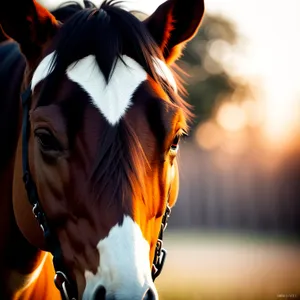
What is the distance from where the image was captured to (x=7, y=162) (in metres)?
3.06

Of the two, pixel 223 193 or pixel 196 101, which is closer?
pixel 223 193

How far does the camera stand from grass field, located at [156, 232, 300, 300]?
32.0ft

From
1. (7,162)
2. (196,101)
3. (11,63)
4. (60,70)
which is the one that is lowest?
(196,101)

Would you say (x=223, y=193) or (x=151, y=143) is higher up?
(x=151, y=143)

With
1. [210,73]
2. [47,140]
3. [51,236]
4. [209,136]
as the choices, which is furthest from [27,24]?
[210,73]

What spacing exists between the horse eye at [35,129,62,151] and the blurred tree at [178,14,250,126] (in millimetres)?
29946

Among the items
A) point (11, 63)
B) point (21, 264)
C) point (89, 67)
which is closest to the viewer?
point (89, 67)

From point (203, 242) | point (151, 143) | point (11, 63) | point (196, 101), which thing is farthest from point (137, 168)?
point (196, 101)

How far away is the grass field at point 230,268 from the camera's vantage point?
9.76 m

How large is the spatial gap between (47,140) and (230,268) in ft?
37.3

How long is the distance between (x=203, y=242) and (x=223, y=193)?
3259 mm

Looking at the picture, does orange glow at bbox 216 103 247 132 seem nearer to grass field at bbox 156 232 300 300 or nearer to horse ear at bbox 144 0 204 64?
grass field at bbox 156 232 300 300

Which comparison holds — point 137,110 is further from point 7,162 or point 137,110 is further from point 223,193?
point 223,193

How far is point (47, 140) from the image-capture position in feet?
8.20
